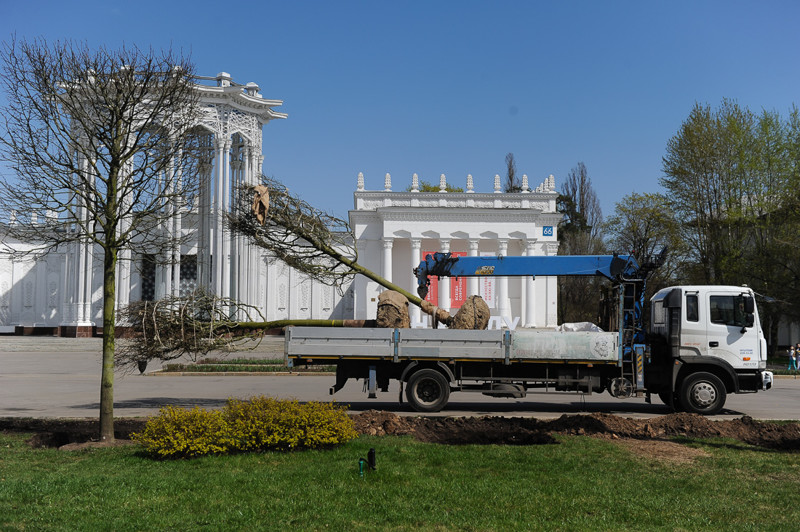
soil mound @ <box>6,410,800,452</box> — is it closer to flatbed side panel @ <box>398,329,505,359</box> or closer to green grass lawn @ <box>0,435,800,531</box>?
green grass lawn @ <box>0,435,800,531</box>

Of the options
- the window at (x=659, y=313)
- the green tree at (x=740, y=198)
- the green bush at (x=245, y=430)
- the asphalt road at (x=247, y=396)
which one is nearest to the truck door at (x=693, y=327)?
the window at (x=659, y=313)

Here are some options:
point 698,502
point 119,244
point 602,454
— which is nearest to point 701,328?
point 602,454

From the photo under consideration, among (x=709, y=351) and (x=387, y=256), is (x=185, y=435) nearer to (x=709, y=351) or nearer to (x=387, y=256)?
(x=709, y=351)

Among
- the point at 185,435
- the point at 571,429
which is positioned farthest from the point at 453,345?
the point at 185,435

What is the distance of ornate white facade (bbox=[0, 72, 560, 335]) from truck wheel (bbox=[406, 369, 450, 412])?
3926 cm

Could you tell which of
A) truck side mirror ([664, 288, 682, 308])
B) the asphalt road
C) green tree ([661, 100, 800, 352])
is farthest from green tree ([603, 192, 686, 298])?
truck side mirror ([664, 288, 682, 308])

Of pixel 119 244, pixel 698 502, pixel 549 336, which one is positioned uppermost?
pixel 119 244

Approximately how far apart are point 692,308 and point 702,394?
6.20 feet

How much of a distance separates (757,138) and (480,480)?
42.4 meters

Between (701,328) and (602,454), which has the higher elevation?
(701,328)

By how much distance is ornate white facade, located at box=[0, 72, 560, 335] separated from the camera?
179 ft

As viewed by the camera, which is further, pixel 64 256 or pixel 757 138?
pixel 64 256

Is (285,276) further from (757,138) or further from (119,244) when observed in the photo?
(119,244)

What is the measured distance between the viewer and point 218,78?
51812mm
